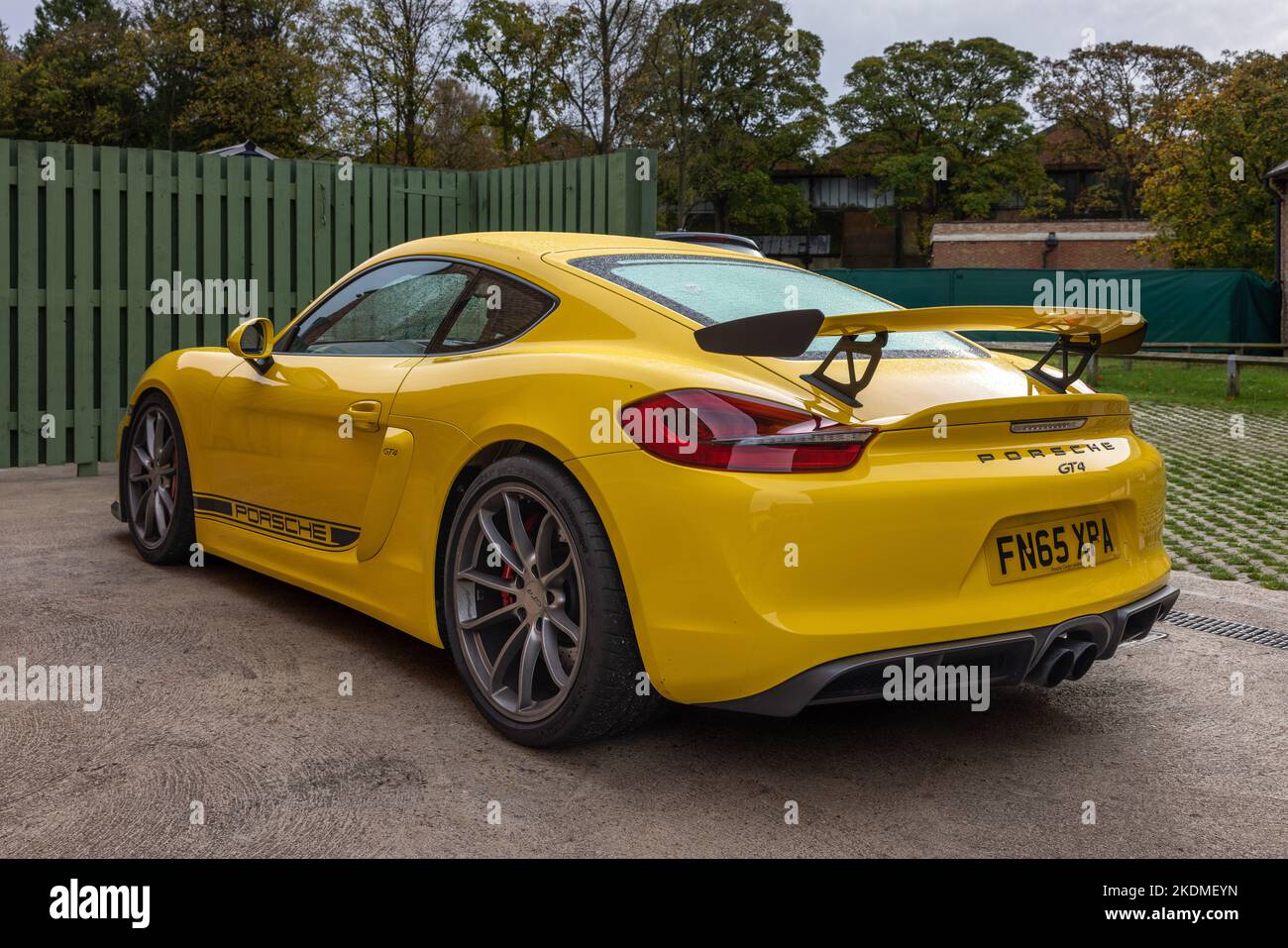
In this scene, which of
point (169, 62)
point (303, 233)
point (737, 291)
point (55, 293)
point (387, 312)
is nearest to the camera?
point (737, 291)

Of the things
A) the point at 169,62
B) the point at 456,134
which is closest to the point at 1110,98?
the point at 456,134

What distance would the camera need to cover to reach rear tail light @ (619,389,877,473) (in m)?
2.93

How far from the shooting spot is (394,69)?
3981 centimetres

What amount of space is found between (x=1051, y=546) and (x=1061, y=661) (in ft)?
0.96

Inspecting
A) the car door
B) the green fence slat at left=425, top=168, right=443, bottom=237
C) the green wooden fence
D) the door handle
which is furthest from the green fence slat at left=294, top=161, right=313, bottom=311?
the door handle

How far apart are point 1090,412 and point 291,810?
2.36 meters

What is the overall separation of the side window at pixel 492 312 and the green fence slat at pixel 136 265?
20.6 feet

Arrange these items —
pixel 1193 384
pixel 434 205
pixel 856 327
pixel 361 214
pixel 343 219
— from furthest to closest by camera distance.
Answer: pixel 1193 384 → pixel 434 205 → pixel 361 214 → pixel 343 219 → pixel 856 327

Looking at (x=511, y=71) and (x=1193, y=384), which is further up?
(x=511, y=71)

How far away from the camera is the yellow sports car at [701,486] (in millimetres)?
2908

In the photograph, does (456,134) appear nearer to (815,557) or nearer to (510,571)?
(510,571)

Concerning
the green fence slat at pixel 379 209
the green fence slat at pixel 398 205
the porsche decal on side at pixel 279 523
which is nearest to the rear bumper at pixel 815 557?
the porsche decal on side at pixel 279 523

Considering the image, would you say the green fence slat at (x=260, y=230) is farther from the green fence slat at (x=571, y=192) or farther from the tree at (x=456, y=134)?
the tree at (x=456, y=134)
